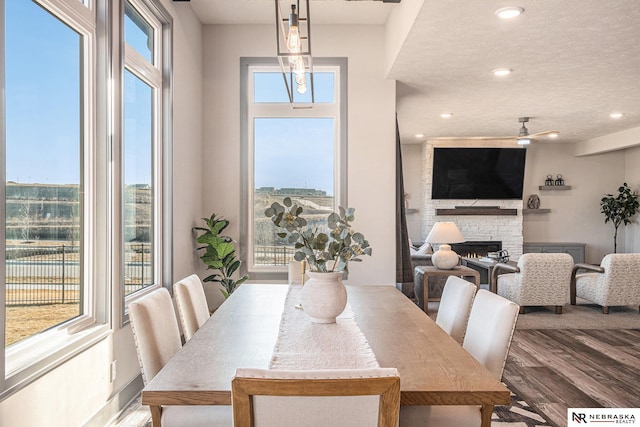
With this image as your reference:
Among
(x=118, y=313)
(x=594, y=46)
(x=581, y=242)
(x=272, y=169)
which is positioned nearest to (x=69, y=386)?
(x=118, y=313)

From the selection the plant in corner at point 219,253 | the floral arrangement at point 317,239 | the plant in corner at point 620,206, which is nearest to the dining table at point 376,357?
the floral arrangement at point 317,239

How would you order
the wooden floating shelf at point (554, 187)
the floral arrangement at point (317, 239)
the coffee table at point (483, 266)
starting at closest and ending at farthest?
the floral arrangement at point (317, 239)
the coffee table at point (483, 266)
the wooden floating shelf at point (554, 187)

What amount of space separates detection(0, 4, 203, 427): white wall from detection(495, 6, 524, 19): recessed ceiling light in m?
2.43

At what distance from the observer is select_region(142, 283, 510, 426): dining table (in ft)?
4.29

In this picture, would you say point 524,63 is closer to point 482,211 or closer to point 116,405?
point 116,405

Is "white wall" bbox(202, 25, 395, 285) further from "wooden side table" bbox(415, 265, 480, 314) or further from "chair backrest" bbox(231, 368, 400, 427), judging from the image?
"chair backrest" bbox(231, 368, 400, 427)

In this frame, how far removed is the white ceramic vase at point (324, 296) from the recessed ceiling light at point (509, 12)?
2.19 metres

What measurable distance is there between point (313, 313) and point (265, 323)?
0.76 feet

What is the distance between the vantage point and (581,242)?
981 cm

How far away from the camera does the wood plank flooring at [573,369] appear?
308 cm

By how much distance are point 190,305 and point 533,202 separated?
347 inches

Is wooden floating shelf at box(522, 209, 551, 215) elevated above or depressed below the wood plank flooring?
above

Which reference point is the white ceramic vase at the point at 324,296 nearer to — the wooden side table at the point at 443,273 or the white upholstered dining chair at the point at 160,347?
the white upholstered dining chair at the point at 160,347

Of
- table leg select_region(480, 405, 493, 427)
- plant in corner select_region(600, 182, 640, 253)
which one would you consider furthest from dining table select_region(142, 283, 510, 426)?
plant in corner select_region(600, 182, 640, 253)
